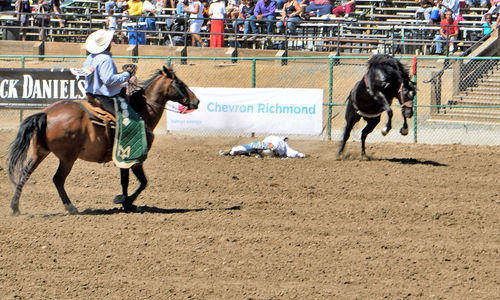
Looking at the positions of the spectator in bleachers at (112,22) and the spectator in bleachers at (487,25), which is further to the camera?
the spectator in bleachers at (112,22)

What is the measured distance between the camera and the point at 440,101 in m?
18.3

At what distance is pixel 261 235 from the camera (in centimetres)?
816

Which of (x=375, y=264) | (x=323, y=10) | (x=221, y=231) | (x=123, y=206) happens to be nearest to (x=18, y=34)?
(x=323, y=10)

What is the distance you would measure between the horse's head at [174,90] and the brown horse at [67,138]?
0.03m

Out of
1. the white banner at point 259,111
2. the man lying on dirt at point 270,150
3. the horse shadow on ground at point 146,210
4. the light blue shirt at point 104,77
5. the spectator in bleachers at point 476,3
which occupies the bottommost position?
the horse shadow on ground at point 146,210

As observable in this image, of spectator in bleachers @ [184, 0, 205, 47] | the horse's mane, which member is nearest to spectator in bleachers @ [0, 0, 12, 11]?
spectator in bleachers @ [184, 0, 205, 47]

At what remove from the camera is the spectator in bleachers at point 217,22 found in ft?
79.6

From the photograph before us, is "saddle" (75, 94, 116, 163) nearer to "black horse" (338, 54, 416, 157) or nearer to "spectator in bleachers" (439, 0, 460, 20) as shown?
"black horse" (338, 54, 416, 157)

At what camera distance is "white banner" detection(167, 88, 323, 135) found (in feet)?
55.1

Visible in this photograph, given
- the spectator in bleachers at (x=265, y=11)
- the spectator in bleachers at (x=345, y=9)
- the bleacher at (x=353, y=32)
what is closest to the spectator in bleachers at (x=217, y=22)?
the bleacher at (x=353, y=32)

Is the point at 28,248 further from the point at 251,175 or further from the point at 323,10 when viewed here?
the point at 323,10

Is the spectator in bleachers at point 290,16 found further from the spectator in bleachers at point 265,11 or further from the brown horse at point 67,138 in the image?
the brown horse at point 67,138

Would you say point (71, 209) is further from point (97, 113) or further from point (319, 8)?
point (319, 8)

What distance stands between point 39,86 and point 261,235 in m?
11.7
